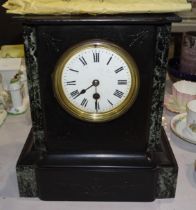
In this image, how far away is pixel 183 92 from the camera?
3.62 ft

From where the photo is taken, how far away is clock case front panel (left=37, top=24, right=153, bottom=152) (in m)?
0.64

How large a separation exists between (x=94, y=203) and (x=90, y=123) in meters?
0.17

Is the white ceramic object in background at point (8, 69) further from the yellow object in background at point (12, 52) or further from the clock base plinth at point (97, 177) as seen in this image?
the clock base plinth at point (97, 177)

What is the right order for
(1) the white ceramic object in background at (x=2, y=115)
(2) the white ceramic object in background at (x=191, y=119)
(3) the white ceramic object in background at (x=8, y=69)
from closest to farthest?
(2) the white ceramic object in background at (x=191, y=119), (1) the white ceramic object in background at (x=2, y=115), (3) the white ceramic object in background at (x=8, y=69)

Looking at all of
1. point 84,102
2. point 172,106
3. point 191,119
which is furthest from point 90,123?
point 172,106

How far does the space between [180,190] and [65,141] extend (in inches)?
10.7

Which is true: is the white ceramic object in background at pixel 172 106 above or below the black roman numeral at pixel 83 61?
below

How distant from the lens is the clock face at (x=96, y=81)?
65cm

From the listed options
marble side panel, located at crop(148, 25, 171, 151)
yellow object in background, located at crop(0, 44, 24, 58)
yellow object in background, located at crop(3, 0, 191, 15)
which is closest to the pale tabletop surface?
marble side panel, located at crop(148, 25, 171, 151)

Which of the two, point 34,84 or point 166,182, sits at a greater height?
point 34,84

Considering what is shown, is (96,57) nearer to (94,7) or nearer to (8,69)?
(94,7)

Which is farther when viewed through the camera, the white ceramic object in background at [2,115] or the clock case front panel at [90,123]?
the white ceramic object in background at [2,115]

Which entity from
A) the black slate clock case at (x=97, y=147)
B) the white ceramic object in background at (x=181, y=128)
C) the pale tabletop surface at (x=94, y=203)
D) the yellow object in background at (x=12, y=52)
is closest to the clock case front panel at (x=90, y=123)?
the black slate clock case at (x=97, y=147)

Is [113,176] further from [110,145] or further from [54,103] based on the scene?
[54,103]
